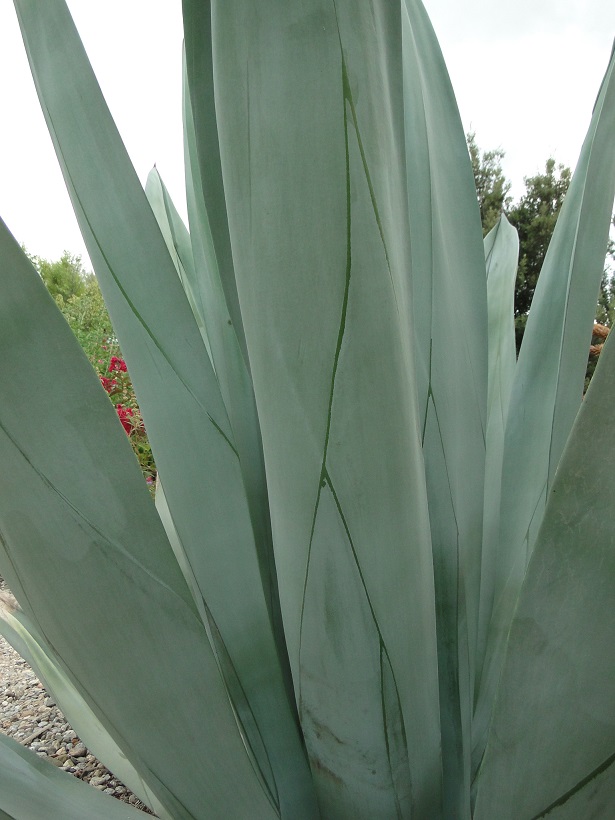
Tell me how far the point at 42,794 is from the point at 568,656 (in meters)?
0.44

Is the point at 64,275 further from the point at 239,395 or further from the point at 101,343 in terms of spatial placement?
the point at 239,395

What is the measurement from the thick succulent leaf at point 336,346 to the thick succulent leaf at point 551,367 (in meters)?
0.28

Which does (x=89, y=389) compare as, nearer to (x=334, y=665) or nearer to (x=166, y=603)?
(x=166, y=603)

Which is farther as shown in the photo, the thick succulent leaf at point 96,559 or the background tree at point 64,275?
the background tree at point 64,275

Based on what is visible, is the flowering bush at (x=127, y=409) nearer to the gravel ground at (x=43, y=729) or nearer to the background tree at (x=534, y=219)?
the gravel ground at (x=43, y=729)

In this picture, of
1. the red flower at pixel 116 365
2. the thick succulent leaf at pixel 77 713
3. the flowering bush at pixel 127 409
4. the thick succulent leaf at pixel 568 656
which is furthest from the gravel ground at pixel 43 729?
the red flower at pixel 116 365

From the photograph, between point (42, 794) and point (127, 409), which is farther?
point (127, 409)

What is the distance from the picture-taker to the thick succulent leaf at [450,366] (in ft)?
2.19

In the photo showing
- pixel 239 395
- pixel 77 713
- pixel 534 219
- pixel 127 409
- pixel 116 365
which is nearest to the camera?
pixel 239 395

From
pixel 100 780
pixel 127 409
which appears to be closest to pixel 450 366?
pixel 100 780

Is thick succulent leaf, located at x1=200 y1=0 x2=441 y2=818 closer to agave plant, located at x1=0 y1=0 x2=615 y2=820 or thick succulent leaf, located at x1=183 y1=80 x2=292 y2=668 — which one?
agave plant, located at x1=0 y1=0 x2=615 y2=820

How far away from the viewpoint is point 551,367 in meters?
0.87

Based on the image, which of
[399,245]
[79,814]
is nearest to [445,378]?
[399,245]

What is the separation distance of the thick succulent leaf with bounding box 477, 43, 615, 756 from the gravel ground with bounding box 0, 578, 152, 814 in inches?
33.4
